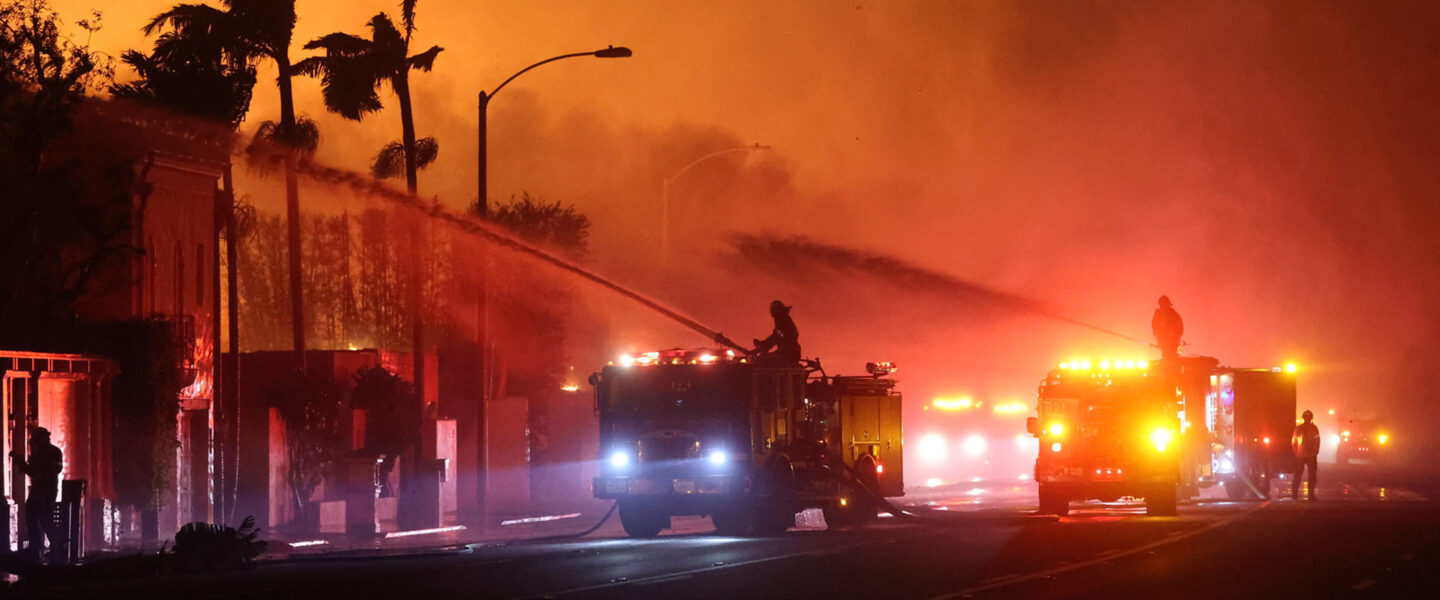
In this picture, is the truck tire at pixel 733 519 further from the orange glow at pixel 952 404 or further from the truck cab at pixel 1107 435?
the orange glow at pixel 952 404

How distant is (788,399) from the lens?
2892 centimetres

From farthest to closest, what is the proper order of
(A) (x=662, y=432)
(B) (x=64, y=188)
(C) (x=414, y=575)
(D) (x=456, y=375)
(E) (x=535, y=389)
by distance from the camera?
(E) (x=535, y=389), (D) (x=456, y=375), (B) (x=64, y=188), (A) (x=662, y=432), (C) (x=414, y=575)

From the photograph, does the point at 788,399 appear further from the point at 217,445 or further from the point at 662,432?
the point at 217,445

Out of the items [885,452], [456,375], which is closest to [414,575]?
[885,452]

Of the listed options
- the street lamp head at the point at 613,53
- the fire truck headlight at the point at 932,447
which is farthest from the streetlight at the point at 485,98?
the fire truck headlight at the point at 932,447

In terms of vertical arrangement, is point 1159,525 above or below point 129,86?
below

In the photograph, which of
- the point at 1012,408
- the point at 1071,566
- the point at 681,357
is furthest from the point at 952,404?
the point at 1071,566

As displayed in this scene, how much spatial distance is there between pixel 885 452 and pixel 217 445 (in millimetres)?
12364

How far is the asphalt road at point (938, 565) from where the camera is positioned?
59.0 feet

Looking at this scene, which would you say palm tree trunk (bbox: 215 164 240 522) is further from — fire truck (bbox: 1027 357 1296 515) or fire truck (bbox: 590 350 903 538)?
fire truck (bbox: 1027 357 1296 515)

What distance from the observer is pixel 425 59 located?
1713 inches

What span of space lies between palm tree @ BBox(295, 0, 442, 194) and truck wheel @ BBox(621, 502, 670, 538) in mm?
16772

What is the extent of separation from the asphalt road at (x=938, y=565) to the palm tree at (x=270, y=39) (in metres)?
16.3

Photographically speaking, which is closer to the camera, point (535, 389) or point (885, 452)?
point (885, 452)
